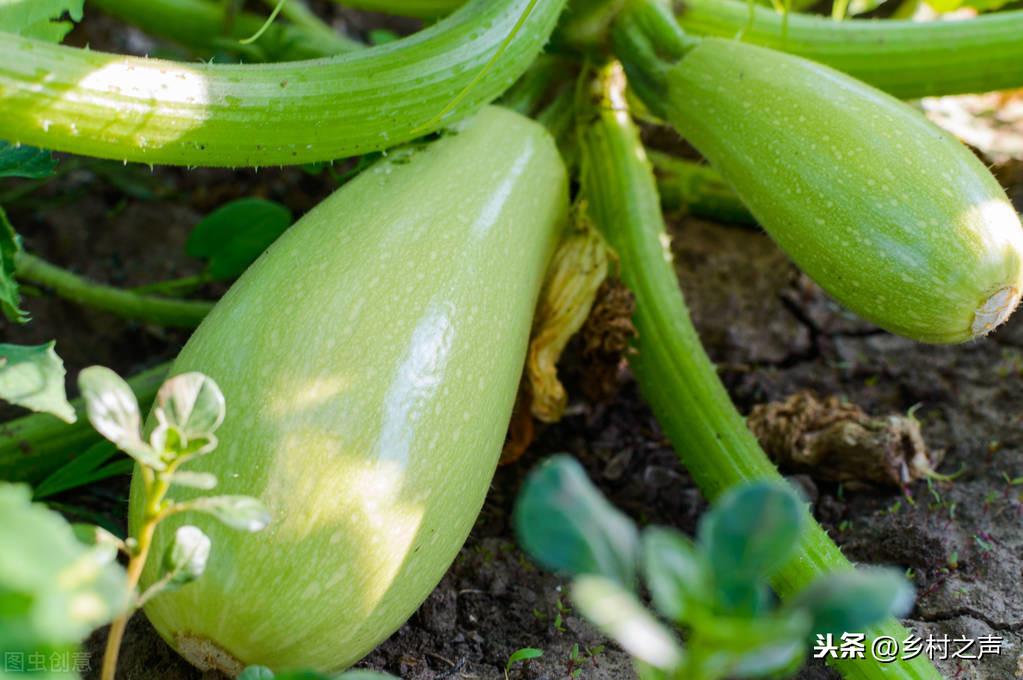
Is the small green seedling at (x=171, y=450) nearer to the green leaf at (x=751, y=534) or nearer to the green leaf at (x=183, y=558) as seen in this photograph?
the green leaf at (x=183, y=558)

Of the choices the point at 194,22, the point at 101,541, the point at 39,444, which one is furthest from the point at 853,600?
the point at 194,22

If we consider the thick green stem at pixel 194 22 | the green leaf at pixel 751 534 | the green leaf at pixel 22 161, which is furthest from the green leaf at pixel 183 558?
the thick green stem at pixel 194 22

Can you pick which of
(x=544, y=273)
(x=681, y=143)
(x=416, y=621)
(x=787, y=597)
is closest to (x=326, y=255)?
(x=544, y=273)

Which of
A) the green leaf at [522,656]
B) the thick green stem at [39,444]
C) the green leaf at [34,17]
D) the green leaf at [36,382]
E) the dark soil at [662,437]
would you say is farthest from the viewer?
the thick green stem at [39,444]

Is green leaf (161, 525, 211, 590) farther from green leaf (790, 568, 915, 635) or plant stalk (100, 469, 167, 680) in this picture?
green leaf (790, 568, 915, 635)

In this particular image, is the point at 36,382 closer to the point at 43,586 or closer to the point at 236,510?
the point at 236,510

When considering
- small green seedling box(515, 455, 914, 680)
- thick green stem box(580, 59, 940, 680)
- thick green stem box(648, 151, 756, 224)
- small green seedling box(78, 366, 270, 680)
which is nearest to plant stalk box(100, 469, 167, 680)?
small green seedling box(78, 366, 270, 680)
